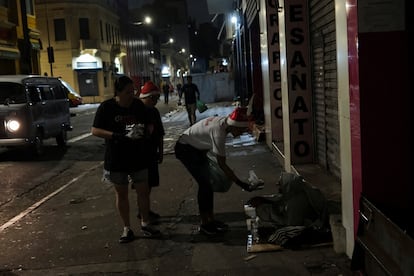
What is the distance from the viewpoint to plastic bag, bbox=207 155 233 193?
6.18 metres

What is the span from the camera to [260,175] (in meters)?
9.36

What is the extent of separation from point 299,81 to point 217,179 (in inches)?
122

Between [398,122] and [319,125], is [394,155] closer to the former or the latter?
[398,122]

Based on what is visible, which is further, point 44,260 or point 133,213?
point 133,213

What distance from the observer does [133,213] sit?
7.32 m

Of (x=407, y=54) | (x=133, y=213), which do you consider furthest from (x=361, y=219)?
(x=133, y=213)

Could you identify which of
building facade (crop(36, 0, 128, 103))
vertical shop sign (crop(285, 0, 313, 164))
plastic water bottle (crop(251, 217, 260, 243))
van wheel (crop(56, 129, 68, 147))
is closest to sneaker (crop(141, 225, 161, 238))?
plastic water bottle (crop(251, 217, 260, 243))

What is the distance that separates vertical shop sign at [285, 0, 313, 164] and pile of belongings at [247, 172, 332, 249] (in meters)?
2.89

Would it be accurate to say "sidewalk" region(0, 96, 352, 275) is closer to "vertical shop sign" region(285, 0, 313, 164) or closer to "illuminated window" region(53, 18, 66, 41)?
"vertical shop sign" region(285, 0, 313, 164)

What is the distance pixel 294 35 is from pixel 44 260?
16.7 feet

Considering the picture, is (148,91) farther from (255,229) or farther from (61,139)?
(61,139)

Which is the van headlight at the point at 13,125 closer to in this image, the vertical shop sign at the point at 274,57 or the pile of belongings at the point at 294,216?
the vertical shop sign at the point at 274,57

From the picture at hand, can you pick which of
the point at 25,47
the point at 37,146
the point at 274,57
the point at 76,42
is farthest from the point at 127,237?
the point at 76,42

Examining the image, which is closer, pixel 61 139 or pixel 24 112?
pixel 24 112
